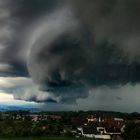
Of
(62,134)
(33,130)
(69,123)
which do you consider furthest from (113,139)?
(69,123)

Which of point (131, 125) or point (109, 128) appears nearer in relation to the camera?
point (131, 125)

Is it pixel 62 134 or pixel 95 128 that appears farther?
pixel 95 128

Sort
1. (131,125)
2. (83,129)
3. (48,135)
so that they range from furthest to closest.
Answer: (83,129)
(131,125)
(48,135)

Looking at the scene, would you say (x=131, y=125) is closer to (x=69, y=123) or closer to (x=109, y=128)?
(x=109, y=128)

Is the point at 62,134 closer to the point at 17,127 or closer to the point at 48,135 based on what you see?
the point at 48,135

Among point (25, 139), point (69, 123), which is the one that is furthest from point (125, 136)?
point (69, 123)

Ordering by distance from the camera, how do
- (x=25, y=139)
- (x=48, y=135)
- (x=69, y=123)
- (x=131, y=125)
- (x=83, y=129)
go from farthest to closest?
(x=69, y=123) → (x=83, y=129) → (x=131, y=125) → (x=48, y=135) → (x=25, y=139)

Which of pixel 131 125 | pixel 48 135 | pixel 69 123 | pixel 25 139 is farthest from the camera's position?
pixel 69 123

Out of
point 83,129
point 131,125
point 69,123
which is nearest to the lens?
point 131,125

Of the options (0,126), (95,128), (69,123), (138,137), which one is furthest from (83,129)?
A: (138,137)
